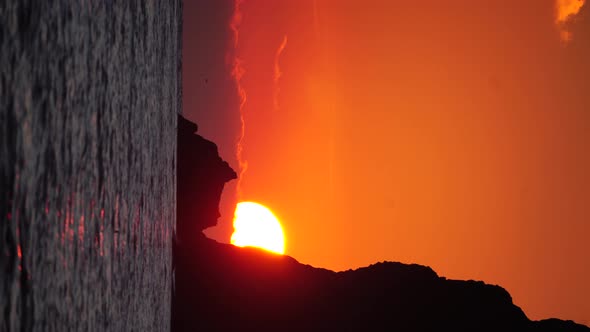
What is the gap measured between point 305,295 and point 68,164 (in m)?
27.1

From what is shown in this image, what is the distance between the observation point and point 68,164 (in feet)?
1.55

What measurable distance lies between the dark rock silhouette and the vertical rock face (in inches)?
968

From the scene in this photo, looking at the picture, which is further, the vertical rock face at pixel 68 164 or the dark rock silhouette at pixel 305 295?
the dark rock silhouette at pixel 305 295

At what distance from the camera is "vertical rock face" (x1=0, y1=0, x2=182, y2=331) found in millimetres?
341

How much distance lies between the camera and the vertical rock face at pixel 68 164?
34cm

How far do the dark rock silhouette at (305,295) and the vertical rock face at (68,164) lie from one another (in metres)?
24.6

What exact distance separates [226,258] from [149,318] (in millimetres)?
27272

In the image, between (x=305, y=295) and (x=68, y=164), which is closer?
(x=68, y=164)

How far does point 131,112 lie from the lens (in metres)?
0.89

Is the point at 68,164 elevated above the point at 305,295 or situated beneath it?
elevated above

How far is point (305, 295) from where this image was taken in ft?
87.2

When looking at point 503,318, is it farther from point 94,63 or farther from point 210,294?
point 94,63

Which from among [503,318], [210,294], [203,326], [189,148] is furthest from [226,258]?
[503,318]

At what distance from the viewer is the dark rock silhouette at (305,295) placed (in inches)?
1005
